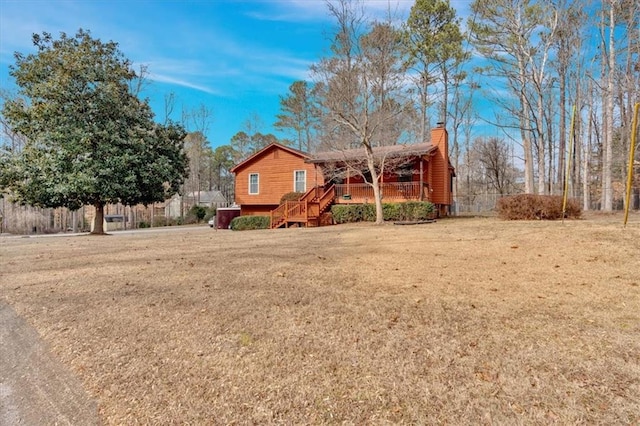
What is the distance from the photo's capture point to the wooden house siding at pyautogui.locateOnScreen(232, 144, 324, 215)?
22.4 metres

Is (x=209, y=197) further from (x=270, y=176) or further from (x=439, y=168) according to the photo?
(x=439, y=168)

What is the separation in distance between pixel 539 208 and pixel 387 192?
7.84m

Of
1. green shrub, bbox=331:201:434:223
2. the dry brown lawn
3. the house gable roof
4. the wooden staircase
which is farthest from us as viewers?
the house gable roof

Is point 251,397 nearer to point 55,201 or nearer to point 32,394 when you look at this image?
point 32,394

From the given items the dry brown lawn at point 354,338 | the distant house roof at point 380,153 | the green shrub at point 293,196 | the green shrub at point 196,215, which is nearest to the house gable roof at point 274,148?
the distant house roof at point 380,153

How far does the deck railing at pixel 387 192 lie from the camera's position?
60.0 ft

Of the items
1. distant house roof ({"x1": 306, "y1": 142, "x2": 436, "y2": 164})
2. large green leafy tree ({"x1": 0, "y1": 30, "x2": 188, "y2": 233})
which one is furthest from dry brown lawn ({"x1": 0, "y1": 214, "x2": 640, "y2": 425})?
distant house roof ({"x1": 306, "y1": 142, "x2": 436, "y2": 164})

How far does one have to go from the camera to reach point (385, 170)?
18.4m

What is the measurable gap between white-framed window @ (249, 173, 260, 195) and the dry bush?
51.4ft

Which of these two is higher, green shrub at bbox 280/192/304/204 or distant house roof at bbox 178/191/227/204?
distant house roof at bbox 178/191/227/204

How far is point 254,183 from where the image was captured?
947 inches

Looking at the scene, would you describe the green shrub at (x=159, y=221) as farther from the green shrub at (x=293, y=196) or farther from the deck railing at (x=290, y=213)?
the deck railing at (x=290, y=213)

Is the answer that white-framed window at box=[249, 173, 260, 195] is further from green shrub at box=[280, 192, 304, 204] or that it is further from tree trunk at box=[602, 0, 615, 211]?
tree trunk at box=[602, 0, 615, 211]

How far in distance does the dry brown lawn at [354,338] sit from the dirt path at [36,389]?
0.11m
